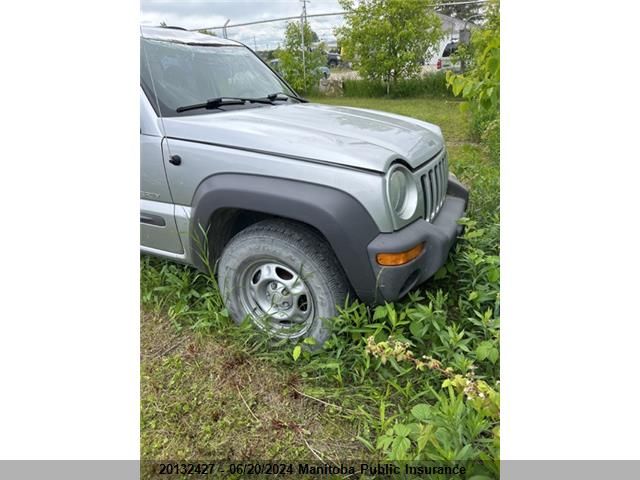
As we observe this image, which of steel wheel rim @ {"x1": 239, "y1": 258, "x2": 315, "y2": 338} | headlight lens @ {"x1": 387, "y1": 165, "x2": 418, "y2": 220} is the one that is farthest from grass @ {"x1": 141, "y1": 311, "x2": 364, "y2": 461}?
headlight lens @ {"x1": 387, "y1": 165, "x2": 418, "y2": 220}

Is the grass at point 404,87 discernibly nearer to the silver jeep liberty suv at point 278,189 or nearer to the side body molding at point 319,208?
the silver jeep liberty suv at point 278,189

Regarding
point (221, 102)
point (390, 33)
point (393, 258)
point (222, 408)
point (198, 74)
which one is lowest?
point (222, 408)

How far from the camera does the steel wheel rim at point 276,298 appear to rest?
2072 millimetres

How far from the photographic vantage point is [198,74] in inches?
86.3

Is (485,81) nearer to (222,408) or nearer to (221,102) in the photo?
(221,102)

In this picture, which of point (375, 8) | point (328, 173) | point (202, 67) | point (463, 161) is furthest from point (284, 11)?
point (463, 161)

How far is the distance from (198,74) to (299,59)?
49 centimetres

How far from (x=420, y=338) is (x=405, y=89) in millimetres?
1104

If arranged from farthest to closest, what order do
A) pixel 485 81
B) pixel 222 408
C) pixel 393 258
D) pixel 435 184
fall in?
pixel 435 184 < pixel 222 408 < pixel 393 258 < pixel 485 81

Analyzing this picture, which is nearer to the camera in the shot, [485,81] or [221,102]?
[485,81]

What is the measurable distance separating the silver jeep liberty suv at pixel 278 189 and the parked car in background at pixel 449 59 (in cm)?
34

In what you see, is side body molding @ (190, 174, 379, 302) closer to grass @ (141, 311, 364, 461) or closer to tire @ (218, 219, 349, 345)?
tire @ (218, 219, 349, 345)

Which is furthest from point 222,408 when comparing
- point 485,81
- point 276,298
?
point 485,81

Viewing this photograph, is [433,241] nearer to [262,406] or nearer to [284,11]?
[262,406]
